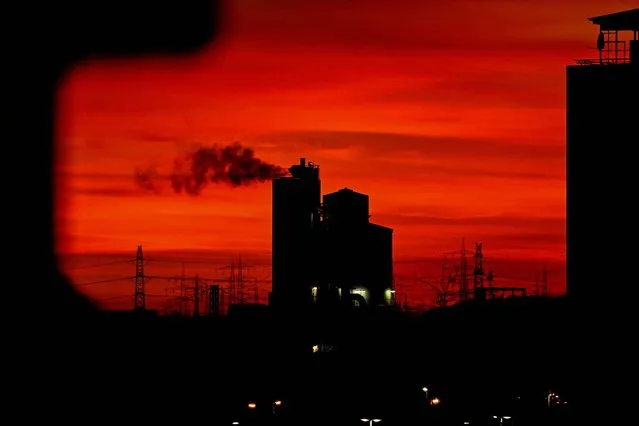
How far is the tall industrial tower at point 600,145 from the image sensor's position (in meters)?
43.1

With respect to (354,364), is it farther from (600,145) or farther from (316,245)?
(600,145)

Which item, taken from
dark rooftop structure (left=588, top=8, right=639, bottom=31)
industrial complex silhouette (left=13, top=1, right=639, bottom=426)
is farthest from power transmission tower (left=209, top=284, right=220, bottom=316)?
dark rooftop structure (left=588, top=8, right=639, bottom=31)

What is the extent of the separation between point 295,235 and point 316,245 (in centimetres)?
74

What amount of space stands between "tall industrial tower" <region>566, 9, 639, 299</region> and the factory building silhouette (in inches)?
293

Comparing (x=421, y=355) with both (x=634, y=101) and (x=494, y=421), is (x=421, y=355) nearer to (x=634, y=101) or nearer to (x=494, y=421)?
(x=494, y=421)

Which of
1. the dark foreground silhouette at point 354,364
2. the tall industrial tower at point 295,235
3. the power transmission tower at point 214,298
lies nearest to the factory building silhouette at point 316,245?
the tall industrial tower at point 295,235

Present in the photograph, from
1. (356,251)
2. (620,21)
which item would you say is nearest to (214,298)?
(356,251)

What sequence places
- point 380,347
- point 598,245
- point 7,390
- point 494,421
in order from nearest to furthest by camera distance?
point 7,390, point 494,421, point 380,347, point 598,245

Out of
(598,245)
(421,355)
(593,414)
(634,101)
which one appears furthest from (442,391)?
(634,101)

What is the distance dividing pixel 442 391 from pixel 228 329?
745 cm

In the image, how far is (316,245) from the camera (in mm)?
38875

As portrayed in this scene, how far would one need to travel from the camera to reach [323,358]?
39719mm

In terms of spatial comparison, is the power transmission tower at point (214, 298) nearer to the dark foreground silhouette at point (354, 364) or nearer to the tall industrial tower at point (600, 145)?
the dark foreground silhouette at point (354, 364)

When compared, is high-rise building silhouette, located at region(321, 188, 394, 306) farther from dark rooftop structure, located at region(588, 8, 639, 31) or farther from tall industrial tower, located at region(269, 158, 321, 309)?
dark rooftop structure, located at region(588, 8, 639, 31)
